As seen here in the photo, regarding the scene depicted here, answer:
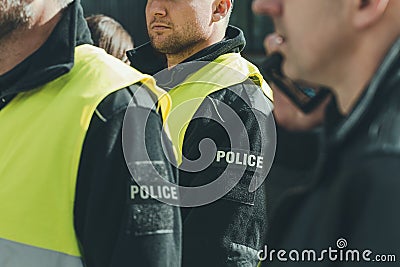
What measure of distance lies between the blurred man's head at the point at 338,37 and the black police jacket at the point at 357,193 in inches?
1.8

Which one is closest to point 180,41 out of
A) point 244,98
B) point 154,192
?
point 244,98

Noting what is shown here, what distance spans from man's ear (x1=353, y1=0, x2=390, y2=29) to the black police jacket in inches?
2.2

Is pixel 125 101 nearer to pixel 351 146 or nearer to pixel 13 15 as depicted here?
pixel 13 15

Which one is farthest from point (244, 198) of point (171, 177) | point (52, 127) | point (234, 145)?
point (52, 127)

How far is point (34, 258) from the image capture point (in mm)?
2066

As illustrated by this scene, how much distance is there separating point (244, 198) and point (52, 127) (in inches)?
33.5

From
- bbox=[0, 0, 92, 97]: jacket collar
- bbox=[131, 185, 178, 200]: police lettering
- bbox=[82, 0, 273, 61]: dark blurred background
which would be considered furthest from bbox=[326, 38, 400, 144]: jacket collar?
bbox=[82, 0, 273, 61]: dark blurred background

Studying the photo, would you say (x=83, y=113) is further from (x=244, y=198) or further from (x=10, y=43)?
(x=244, y=198)

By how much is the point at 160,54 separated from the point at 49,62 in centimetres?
123

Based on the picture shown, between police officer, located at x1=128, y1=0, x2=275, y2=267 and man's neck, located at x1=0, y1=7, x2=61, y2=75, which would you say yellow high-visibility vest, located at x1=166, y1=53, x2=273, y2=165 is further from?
man's neck, located at x1=0, y1=7, x2=61, y2=75

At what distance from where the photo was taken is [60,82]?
7.25 feet

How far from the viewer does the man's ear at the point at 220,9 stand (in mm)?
3250

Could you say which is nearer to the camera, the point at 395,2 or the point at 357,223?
the point at 357,223

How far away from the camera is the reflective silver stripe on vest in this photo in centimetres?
206
